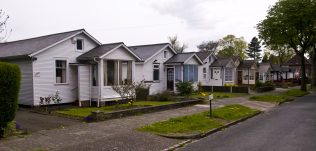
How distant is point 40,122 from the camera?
45.5 feet

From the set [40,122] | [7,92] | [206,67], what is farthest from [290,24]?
[7,92]

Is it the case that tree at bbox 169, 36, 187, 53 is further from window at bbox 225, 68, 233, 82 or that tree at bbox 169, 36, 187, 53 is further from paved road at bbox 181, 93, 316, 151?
paved road at bbox 181, 93, 316, 151

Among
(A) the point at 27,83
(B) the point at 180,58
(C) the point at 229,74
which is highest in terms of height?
(B) the point at 180,58

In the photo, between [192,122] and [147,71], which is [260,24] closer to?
[147,71]

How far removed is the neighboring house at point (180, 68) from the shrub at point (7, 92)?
21473 millimetres

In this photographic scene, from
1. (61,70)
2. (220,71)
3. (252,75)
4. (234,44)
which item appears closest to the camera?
(61,70)

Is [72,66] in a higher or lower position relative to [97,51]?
lower

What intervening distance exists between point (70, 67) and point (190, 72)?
1488 centimetres

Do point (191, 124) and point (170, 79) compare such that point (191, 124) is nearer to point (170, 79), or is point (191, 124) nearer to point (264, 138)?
point (264, 138)

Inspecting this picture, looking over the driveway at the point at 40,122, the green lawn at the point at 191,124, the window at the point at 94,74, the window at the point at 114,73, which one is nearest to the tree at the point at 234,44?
the window at the point at 114,73

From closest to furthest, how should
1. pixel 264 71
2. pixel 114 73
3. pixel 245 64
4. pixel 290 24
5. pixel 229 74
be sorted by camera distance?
1. pixel 114 73
2. pixel 290 24
3. pixel 229 74
4. pixel 245 64
5. pixel 264 71

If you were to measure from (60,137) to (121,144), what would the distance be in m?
2.26

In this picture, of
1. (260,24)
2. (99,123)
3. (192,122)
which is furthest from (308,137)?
(260,24)

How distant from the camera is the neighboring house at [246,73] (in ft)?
161
